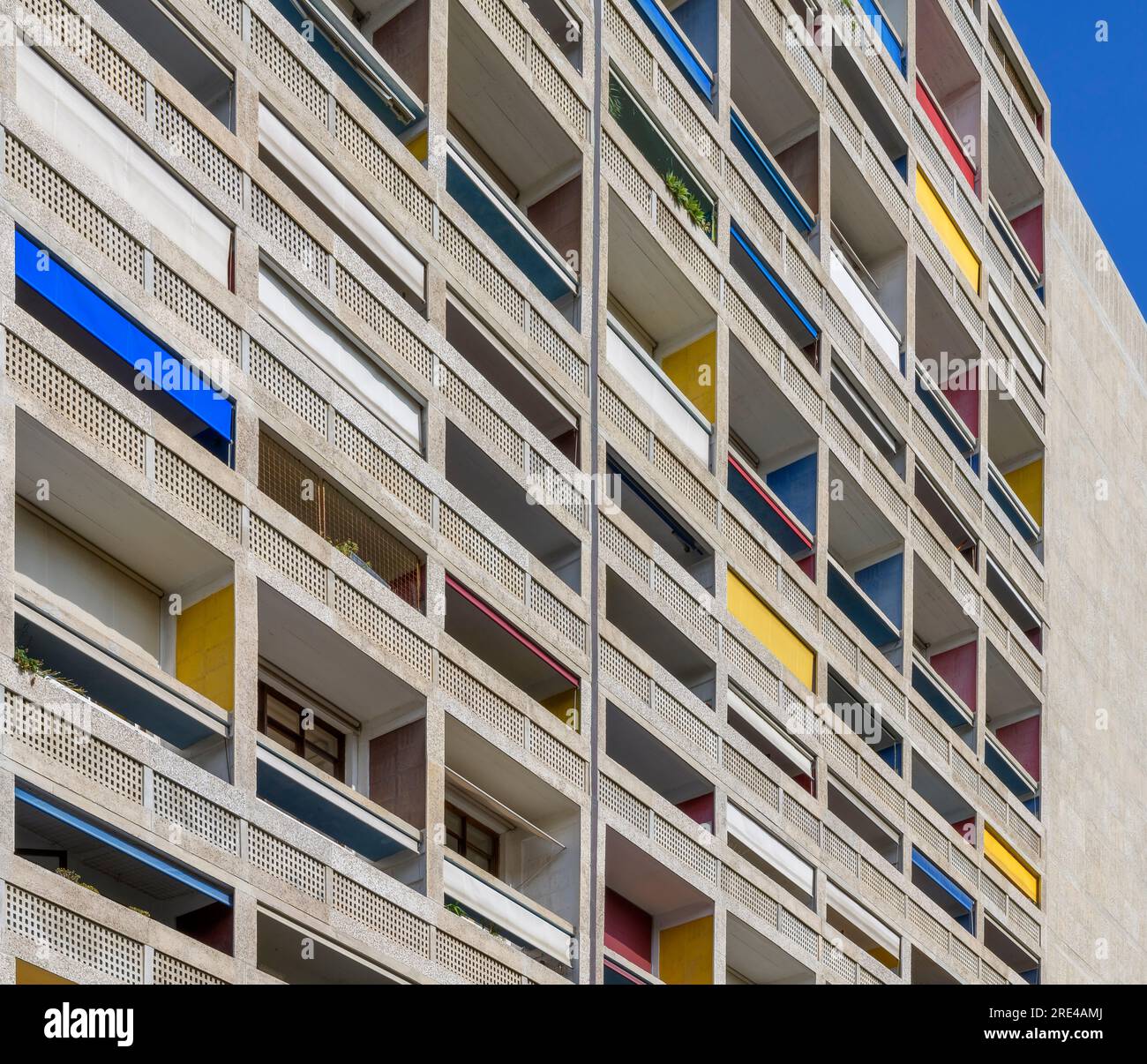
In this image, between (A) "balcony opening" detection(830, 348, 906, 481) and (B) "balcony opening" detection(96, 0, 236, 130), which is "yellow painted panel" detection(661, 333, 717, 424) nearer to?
(A) "balcony opening" detection(830, 348, 906, 481)

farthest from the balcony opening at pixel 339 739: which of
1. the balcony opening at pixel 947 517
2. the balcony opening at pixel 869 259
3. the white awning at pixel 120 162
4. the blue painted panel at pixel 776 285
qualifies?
the balcony opening at pixel 947 517

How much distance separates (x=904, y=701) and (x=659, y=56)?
34.6 ft

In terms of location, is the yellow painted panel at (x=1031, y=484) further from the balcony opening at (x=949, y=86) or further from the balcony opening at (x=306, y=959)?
the balcony opening at (x=306, y=959)

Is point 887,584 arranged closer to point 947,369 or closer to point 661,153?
point 947,369

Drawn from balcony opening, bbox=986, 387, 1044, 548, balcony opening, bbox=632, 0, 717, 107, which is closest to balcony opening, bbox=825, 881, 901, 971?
balcony opening, bbox=986, 387, 1044, 548

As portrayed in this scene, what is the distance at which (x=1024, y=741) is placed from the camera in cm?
4147

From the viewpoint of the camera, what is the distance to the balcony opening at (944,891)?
1359 inches

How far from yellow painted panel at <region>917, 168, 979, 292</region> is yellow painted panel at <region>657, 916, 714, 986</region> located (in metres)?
15.6

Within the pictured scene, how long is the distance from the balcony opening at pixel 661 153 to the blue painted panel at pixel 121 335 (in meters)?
10.1

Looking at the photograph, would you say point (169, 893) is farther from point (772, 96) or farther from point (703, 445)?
point (772, 96)

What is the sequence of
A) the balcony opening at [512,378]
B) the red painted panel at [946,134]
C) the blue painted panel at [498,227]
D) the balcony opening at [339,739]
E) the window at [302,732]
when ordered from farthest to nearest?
the red painted panel at [946,134] < the blue painted panel at [498,227] < the balcony opening at [512,378] < the window at [302,732] < the balcony opening at [339,739]

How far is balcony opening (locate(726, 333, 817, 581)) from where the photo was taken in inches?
1247

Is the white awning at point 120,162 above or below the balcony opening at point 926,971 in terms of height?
above
